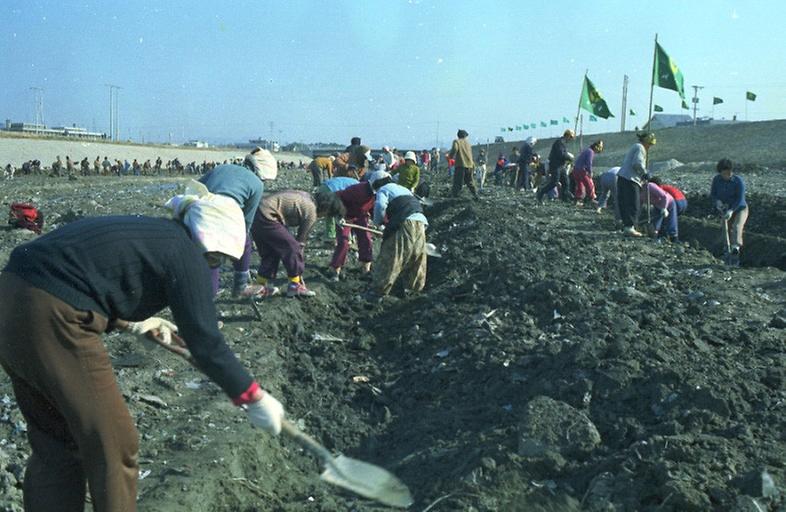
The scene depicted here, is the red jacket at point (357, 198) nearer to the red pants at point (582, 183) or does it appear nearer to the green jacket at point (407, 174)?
the green jacket at point (407, 174)

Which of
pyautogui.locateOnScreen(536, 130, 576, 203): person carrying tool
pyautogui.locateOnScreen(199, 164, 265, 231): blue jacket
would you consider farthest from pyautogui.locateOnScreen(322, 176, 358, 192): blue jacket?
pyautogui.locateOnScreen(536, 130, 576, 203): person carrying tool

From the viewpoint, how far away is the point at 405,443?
530cm

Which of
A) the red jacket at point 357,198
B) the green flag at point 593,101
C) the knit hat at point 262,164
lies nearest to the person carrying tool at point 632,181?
the red jacket at point 357,198

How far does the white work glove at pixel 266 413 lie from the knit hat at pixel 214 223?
1.79ft

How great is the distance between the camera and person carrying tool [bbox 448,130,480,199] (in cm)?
1711

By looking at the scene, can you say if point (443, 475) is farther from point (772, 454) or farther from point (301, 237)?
point (301, 237)

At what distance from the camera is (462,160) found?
58.2ft

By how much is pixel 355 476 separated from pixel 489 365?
9.32 ft

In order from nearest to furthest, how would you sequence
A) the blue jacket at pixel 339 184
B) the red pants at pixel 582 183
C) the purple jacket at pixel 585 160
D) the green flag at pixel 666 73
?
the blue jacket at pixel 339 184 < the purple jacket at pixel 585 160 < the red pants at pixel 582 183 < the green flag at pixel 666 73

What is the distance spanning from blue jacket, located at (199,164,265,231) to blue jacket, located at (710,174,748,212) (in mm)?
6678

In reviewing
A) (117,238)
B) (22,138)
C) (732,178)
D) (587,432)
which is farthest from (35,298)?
(22,138)

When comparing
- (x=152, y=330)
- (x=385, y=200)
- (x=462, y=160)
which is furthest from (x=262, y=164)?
(x=462, y=160)

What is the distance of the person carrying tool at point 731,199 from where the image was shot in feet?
36.1

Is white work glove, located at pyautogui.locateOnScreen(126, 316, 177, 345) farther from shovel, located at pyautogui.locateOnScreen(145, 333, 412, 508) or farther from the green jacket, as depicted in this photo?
the green jacket
